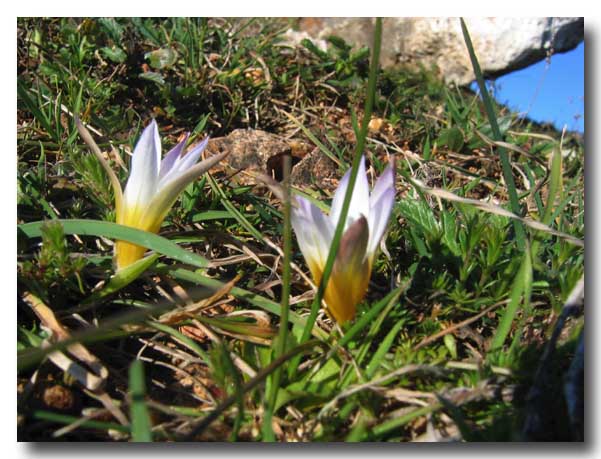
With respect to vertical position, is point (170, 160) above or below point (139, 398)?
above

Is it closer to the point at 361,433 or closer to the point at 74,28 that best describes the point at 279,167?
the point at 74,28

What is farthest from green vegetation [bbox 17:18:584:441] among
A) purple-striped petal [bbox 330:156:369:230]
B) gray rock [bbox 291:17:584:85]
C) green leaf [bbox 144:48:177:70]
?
gray rock [bbox 291:17:584:85]

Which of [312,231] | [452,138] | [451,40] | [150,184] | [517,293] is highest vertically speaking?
[451,40]

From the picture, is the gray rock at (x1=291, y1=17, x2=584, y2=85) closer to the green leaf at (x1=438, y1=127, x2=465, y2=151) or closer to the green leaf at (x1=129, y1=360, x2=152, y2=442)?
the green leaf at (x1=438, y1=127, x2=465, y2=151)

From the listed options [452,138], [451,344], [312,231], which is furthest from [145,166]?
[452,138]

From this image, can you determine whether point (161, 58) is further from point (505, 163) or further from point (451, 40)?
point (451, 40)

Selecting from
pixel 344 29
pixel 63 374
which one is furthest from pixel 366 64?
pixel 63 374

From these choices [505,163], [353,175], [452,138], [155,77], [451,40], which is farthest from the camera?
[451,40]
